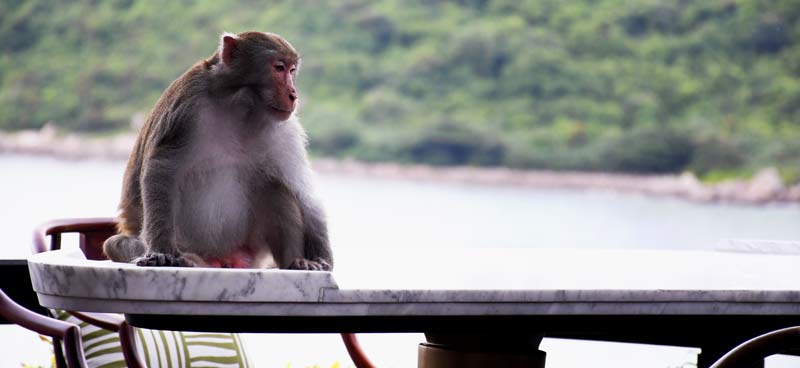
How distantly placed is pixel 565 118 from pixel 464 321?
4419 mm

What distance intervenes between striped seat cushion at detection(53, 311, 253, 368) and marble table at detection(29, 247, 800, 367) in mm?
618

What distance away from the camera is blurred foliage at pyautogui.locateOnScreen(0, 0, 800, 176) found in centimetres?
524

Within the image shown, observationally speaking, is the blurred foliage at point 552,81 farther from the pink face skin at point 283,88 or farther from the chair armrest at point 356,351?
the pink face skin at point 283,88

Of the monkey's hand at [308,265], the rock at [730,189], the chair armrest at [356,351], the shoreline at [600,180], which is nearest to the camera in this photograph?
the monkey's hand at [308,265]

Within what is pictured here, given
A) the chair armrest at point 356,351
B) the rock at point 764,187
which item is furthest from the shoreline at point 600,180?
the chair armrest at point 356,351

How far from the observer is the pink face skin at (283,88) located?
1558 millimetres

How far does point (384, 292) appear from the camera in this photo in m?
1.20

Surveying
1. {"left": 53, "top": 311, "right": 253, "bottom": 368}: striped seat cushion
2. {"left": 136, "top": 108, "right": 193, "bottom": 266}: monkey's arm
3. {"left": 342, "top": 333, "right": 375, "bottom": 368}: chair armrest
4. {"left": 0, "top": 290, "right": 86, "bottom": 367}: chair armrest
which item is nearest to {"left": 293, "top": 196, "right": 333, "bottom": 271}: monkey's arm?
{"left": 136, "top": 108, "right": 193, "bottom": 266}: monkey's arm

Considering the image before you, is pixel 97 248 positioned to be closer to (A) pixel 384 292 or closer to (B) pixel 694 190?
(A) pixel 384 292

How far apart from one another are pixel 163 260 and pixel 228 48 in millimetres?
386

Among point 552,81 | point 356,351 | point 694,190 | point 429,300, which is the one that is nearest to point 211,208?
point 429,300

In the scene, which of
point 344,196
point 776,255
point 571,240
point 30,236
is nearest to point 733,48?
point 571,240

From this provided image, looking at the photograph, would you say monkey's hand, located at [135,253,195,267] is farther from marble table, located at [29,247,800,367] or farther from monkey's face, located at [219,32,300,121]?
monkey's face, located at [219,32,300,121]

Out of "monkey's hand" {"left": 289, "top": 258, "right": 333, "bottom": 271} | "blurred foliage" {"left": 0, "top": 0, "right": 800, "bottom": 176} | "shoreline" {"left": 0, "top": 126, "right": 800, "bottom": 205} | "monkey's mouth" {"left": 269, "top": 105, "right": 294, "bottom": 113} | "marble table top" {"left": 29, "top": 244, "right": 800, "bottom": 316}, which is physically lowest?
"marble table top" {"left": 29, "top": 244, "right": 800, "bottom": 316}
